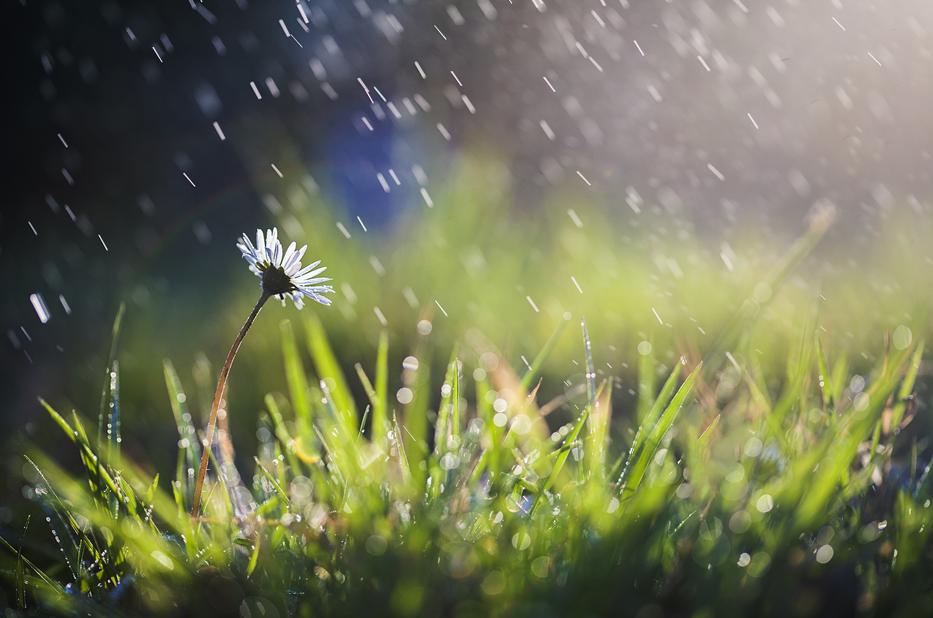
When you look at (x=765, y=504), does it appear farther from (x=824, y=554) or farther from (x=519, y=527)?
(x=519, y=527)

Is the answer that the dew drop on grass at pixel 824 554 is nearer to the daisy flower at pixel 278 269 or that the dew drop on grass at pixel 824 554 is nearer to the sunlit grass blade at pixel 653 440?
the sunlit grass blade at pixel 653 440

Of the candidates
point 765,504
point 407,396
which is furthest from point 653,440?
point 407,396

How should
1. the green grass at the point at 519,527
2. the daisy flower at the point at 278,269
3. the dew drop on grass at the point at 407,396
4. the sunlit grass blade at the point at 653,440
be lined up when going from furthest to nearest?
the daisy flower at the point at 278,269 → the dew drop on grass at the point at 407,396 → the sunlit grass blade at the point at 653,440 → the green grass at the point at 519,527

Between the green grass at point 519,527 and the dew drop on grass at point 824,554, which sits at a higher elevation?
the dew drop on grass at point 824,554

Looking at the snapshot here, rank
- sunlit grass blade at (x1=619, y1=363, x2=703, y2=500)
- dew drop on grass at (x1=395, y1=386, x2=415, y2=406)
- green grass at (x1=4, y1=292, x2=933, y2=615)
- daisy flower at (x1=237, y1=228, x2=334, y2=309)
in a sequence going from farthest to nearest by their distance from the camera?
daisy flower at (x1=237, y1=228, x2=334, y2=309)
dew drop on grass at (x1=395, y1=386, x2=415, y2=406)
sunlit grass blade at (x1=619, y1=363, x2=703, y2=500)
green grass at (x1=4, y1=292, x2=933, y2=615)

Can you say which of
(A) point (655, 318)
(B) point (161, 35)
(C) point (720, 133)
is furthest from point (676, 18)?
(A) point (655, 318)

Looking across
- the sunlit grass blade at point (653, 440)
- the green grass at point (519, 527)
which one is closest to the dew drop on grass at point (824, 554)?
the green grass at point (519, 527)

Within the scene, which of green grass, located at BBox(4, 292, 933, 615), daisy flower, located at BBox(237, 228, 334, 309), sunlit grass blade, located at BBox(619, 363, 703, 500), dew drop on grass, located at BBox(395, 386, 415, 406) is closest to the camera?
green grass, located at BBox(4, 292, 933, 615)

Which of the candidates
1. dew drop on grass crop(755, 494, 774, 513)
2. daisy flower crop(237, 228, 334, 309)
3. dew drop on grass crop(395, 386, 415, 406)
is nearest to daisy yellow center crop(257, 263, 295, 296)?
daisy flower crop(237, 228, 334, 309)

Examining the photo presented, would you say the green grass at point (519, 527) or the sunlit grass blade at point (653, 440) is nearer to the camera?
the green grass at point (519, 527)

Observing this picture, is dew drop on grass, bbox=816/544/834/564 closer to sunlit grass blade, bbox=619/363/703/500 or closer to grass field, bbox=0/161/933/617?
grass field, bbox=0/161/933/617

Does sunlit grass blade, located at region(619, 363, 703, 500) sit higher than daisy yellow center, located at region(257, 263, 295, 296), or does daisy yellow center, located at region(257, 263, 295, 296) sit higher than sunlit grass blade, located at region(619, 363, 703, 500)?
sunlit grass blade, located at region(619, 363, 703, 500)

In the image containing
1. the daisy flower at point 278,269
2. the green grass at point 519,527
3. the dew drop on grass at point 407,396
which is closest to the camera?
the green grass at point 519,527
